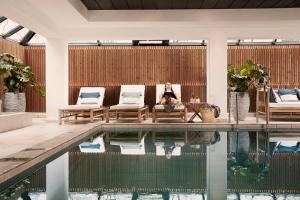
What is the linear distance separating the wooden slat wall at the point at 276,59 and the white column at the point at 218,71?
239 centimetres

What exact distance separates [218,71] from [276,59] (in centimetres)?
317

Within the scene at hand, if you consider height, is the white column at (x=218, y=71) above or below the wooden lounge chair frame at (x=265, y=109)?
above

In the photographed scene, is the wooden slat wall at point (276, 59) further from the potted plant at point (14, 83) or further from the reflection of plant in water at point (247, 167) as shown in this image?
the reflection of plant in water at point (247, 167)

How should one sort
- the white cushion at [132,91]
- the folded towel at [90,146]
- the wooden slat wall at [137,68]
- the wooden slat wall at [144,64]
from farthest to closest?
the wooden slat wall at [137,68]
the wooden slat wall at [144,64]
the white cushion at [132,91]
the folded towel at [90,146]

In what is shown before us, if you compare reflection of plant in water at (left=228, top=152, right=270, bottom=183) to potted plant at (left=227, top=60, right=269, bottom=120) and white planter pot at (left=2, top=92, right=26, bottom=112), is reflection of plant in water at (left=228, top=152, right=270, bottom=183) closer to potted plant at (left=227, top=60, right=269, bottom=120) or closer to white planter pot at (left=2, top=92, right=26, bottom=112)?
potted plant at (left=227, top=60, right=269, bottom=120)

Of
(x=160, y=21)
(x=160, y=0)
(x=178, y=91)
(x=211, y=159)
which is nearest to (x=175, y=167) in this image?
(x=211, y=159)

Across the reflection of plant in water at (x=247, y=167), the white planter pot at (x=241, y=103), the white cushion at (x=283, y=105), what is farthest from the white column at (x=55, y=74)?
the reflection of plant in water at (x=247, y=167)

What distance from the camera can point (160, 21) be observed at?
9406 millimetres

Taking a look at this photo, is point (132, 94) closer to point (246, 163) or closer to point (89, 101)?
point (89, 101)

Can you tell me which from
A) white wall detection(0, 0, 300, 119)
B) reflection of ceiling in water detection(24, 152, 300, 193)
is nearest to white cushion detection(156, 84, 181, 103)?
white wall detection(0, 0, 300, 119)

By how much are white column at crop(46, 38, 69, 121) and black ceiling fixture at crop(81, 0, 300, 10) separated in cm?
193

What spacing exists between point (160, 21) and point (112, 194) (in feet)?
22.8

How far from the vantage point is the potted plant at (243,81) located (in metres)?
9.38

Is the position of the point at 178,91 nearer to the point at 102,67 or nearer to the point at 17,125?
the point at 102,67
